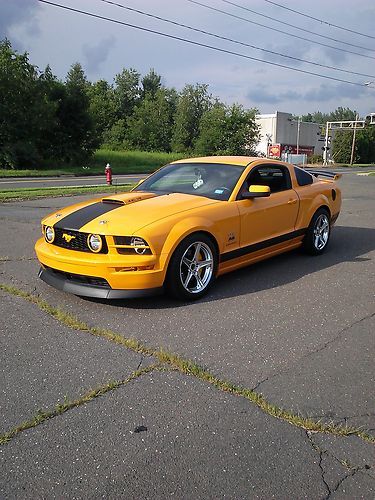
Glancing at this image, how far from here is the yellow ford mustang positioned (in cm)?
424

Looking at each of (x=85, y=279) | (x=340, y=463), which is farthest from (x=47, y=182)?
(x=340, y=463)

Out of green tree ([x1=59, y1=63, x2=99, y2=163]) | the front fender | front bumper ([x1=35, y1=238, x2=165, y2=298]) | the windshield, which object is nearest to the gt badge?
front bumper ([x1=35, y1=238, x2=165, y2=298])

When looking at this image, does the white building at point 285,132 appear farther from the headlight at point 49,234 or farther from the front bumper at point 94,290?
the front bumper at point 94,290

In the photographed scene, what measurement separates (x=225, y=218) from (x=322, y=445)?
2.83m

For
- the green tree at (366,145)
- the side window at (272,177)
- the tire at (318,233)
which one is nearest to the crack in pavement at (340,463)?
the side window at (272,177)

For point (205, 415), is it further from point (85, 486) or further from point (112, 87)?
point (112, 87)

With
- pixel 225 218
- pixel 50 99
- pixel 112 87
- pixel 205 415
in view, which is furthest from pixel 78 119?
pixel 112 87

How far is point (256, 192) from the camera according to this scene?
5055 mm

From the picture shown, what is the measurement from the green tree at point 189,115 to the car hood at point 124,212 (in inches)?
2580

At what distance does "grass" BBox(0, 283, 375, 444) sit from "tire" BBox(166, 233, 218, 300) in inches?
35.2

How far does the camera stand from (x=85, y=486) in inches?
83.3

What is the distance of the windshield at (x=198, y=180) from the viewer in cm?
525

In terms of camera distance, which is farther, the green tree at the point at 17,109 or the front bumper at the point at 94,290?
the green tree at the point at 17,109

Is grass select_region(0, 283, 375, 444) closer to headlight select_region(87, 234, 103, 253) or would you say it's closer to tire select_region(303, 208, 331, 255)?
headlight select_region(87, 234, 103, 253)
